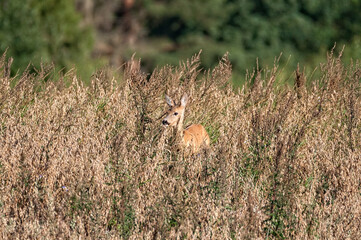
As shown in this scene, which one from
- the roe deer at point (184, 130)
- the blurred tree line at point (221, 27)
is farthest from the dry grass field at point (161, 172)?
the blurred tree line at point (221, 27)

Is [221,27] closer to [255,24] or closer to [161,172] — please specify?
[255,24]

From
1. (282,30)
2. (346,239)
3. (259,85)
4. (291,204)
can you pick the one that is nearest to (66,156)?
(291,204)

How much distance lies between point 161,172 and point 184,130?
140cm

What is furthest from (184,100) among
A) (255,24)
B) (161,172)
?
(255,24)

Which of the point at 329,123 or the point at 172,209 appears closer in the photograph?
the point at 172,209

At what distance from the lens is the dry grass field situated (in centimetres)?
468

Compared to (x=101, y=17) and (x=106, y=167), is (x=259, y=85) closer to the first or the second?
(x=106, y=167)

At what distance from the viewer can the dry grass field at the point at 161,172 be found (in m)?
4.68

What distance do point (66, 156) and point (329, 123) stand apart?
3.12 m

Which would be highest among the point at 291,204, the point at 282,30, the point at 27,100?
the point at 282,30

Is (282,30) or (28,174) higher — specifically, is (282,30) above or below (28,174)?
above

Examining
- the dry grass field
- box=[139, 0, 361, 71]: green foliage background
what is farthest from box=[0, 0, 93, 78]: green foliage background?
box=[139, 0, 361, 71]: green foliage background

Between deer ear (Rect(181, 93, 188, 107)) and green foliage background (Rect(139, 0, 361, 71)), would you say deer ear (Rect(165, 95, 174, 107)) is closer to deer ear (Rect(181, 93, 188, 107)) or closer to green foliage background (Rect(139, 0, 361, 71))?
deer ear (Rect(181, 93, 188, 107))

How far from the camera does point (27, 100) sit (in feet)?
23.9
